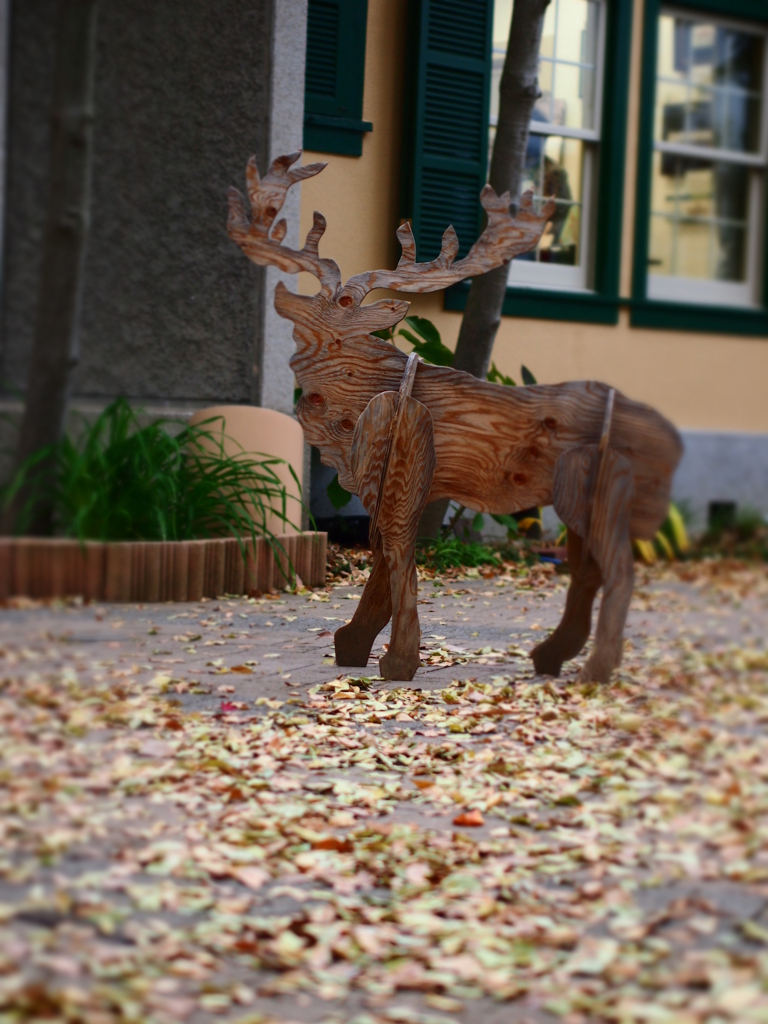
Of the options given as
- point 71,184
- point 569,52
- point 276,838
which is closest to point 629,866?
point 276,838

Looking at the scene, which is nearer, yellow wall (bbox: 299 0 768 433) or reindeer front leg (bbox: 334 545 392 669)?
yellow wall (bbox: 299 0 768 433)

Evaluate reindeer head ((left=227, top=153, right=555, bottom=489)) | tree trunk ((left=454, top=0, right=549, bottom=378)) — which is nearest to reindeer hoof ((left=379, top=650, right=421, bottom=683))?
reindeer head ((left=227, top=153, right=555, bottom=489))

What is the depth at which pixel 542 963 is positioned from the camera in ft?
3.74

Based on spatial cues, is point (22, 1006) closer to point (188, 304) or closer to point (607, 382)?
point (188, 304)

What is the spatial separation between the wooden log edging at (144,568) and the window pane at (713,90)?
91 centimetres

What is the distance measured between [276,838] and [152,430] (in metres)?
0.64

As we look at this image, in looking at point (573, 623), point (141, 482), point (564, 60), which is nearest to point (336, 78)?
point (564, 60)

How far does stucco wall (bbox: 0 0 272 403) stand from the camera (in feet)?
3.18

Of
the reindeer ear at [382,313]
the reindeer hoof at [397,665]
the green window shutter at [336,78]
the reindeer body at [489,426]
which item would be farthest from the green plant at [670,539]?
the green window shutter at [336,78]

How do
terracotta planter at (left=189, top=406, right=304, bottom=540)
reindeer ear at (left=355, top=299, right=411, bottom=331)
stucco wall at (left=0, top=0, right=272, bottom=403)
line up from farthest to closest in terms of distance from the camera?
reindeer ear at (left=355, top=299, right=411, bottom=331)
terracotta planter at (left=189, top=406, right=304, bottom=540)
stucco wall at (left=0, top=0, right=272, bottom=403)

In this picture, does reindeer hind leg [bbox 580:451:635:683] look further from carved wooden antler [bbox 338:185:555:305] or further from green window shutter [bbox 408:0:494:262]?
green window shutter [bbox 408:0:494:262]

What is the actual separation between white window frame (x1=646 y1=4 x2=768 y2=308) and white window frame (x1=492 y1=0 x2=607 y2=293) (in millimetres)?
126

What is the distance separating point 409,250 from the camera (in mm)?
1900

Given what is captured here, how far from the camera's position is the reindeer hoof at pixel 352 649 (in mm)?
2027
